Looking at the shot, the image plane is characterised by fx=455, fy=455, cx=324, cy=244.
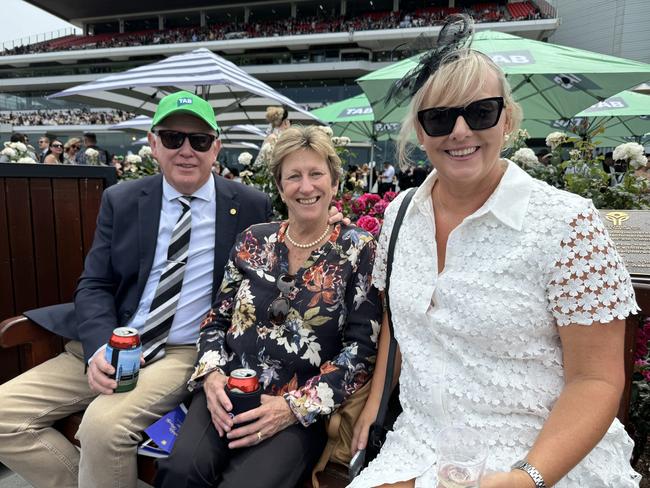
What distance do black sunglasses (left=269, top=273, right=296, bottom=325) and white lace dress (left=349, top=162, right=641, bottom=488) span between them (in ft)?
1.97

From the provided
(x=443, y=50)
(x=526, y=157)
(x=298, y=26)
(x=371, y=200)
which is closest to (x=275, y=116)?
(x=371, y=200)

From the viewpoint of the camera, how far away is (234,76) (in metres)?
6.57

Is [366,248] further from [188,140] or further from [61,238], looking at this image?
[61,238]

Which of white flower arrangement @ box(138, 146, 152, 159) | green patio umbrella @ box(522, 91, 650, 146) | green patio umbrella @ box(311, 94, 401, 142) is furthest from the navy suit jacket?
green patio umbrella @ box(311, 94, 401, 142)

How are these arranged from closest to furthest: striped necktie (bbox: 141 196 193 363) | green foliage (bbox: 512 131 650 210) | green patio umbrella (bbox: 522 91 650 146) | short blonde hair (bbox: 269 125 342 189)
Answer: short blonde hair (bbox: 269 125 342 189), striped necktie (bbox: 141 196 193 363), green foliage (bbox: 512 131 650 210), green patio umbrella (bbox: 522 91 650 146)

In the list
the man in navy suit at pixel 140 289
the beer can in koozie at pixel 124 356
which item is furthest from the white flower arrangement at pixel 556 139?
the beer can in koozie at pixel 124 356

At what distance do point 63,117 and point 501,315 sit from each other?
42882 mm

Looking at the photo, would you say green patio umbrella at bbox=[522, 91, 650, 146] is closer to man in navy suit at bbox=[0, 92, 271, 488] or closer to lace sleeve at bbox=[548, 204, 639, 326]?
man in navy suit at bbox=[0, 92, 271, 488]

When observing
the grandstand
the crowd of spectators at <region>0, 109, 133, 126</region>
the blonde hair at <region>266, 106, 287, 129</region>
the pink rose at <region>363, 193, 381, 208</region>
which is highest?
the grandstand

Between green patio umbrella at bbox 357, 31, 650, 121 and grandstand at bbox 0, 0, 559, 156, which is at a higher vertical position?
grandstand at bbox 0, 0, 559, 156

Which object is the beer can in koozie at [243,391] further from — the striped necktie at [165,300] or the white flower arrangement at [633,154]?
the white flower arrangement at [633,154]

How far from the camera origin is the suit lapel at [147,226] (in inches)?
95.4

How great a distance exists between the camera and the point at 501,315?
1368mm

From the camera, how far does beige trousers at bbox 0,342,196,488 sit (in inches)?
74.2
